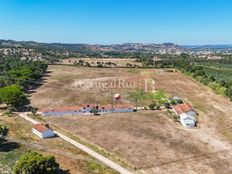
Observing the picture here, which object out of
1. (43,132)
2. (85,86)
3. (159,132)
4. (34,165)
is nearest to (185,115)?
(159,132)

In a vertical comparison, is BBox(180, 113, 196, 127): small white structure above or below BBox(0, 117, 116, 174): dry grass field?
below

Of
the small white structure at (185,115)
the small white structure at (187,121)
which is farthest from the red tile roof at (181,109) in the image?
the small white structure at (187,121)

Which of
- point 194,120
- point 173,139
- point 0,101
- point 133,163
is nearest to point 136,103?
point 194,120

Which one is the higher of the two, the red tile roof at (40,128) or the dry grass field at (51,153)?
the red tile roof at (40,128)

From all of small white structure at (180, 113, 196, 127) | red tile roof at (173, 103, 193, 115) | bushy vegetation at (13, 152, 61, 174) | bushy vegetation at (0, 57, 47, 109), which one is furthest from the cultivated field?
bushy vegetation at (13, 152, 61, 174)

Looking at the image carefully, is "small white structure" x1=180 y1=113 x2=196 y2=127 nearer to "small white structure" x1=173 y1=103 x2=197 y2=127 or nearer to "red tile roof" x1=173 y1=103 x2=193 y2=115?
"small white structure" x1=173 y1=103 x2=197 y2=127

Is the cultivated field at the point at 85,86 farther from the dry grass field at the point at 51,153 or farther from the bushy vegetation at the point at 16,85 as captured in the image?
the dry grass field at the point at 51,153

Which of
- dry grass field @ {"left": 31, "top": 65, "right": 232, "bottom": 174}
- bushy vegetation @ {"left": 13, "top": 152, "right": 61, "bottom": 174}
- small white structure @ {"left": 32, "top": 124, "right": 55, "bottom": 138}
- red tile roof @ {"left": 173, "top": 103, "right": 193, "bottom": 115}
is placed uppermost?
bushy vegetation @ {"left": 13, "top": 152, "right": 61, "bottom": 174}

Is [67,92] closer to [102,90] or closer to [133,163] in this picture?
[102,90]

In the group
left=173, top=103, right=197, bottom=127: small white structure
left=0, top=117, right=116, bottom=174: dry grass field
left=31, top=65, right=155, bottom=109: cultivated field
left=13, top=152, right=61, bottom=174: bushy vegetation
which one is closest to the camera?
left=13, top=152, right=61, bottom=174: bushy vegetation
